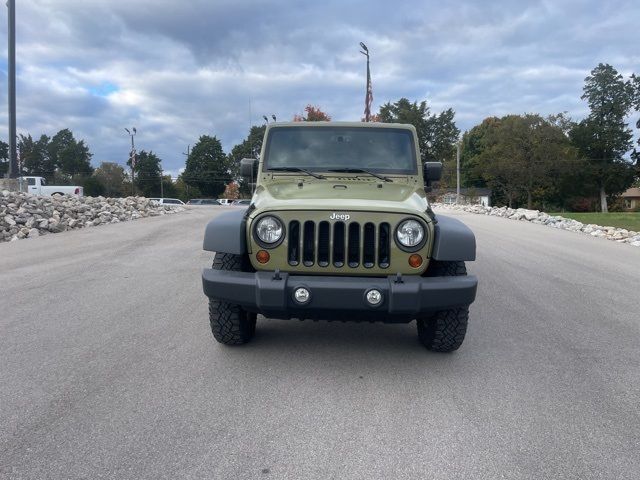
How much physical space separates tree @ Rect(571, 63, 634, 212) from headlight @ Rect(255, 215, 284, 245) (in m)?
72.8

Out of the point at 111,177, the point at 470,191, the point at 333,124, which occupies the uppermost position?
the point at 111,177

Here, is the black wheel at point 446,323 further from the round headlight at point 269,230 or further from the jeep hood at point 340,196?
the round headlight at point 269,230

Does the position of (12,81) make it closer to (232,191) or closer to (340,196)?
Result: (340,196)


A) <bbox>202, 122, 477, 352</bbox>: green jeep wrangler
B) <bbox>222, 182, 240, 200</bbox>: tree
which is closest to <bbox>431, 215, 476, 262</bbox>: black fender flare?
<bbox>202, 122, 477, 352</bbox>: green jeep wrangler

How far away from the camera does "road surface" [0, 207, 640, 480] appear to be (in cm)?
298

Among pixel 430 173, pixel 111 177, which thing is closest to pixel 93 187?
pixel 111 177

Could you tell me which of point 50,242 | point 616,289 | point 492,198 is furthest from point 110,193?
point 616,289

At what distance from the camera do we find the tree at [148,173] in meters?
84.5

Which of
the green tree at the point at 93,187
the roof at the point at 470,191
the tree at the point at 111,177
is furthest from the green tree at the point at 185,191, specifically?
the roof at the point at 470,191

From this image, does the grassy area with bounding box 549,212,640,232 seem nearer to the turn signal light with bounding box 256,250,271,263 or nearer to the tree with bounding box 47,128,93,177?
the turn signal light with bounding box 256,250,271,263

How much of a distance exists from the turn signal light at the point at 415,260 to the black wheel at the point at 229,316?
4.20 ft

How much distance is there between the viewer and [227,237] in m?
4.27

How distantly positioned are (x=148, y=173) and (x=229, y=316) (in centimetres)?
8648

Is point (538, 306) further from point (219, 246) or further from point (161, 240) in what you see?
point (161, 240)
